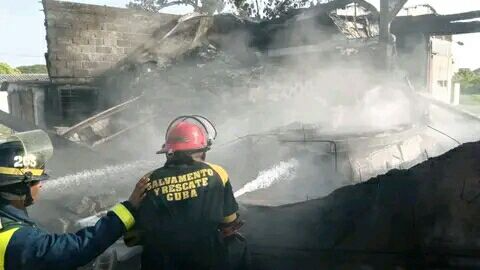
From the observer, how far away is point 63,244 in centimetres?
185

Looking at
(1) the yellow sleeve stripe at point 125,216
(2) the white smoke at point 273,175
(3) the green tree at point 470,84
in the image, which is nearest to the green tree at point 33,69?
(3) the green tree at point 470,84

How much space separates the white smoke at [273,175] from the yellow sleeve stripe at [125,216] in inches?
147

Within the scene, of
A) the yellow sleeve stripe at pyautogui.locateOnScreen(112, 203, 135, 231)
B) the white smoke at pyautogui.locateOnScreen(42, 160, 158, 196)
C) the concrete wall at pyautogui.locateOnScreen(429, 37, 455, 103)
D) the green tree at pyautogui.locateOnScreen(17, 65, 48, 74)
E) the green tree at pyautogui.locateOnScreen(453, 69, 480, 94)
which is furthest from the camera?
the green tree at pyautogui.locateOnScreen(17, 65, 48, 74)

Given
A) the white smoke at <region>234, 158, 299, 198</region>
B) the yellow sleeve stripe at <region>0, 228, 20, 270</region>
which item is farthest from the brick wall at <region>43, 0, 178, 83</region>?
the yellow sleeve stripe at <region>0, 228, 20, 270</region>

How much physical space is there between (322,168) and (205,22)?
8.03 meters

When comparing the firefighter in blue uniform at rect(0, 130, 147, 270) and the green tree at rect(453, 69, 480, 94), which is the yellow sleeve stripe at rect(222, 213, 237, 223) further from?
the green tree at rect(453, 69, 480, 94)

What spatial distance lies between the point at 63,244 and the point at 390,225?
181 centimetres

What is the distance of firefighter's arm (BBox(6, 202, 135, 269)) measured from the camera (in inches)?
68.4

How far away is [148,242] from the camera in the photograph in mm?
2330

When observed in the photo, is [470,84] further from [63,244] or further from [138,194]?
[63,244]

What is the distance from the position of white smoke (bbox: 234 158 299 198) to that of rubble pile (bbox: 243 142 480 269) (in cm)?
291

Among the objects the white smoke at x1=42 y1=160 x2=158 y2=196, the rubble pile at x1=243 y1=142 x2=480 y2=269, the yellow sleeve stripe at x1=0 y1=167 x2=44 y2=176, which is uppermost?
the yellow sleeve stripe at x1=0 y1=167 x2=44 y2=176

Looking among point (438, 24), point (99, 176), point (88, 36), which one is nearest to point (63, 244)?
point (99, 176)

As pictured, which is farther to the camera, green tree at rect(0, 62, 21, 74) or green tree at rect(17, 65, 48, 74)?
green tree at rect(17, 65, 48, 74)
